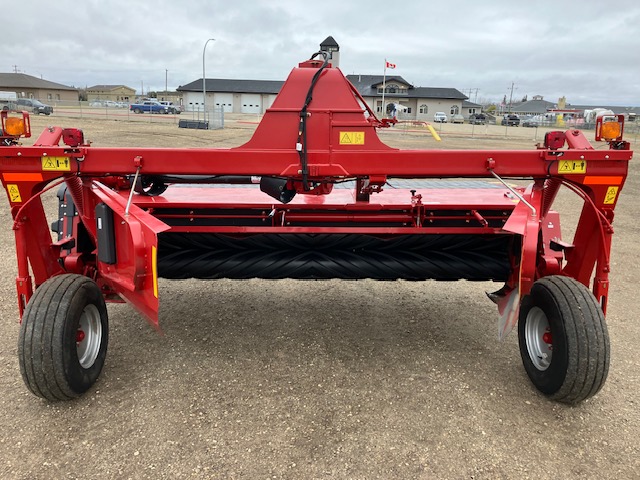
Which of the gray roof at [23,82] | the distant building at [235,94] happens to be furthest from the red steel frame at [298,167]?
the gray roof at [23,82]

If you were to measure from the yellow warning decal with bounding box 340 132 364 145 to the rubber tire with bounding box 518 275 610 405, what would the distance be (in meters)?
1.32

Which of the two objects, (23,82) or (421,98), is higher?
(23,82)

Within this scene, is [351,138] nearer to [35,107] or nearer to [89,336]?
[89,336]

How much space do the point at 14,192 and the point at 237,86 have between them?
213 ft

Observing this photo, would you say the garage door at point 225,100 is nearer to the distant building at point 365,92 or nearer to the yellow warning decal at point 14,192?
the distant building at point 365,92

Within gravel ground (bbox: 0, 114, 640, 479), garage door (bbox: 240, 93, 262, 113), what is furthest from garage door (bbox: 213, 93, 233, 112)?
gravel ground (bbox: 0, 114, 640, 479)

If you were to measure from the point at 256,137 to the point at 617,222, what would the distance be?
737 centimetres

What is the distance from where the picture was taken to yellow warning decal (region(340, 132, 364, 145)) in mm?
2859

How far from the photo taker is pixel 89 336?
116 inches

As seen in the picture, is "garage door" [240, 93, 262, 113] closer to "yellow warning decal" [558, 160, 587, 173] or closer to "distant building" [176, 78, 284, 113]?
"distant building" [176, 78, 284, 113]

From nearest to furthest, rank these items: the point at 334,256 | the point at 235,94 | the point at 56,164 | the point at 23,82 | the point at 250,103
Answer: the point at 56,164 < the point at 334,256 < the point at 250,103 < the point at 235,94 < the point at 23,82

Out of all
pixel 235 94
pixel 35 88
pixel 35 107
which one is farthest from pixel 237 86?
pixel 35 88

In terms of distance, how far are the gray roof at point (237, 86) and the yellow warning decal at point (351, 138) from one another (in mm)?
60985

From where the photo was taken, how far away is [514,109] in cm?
9075
